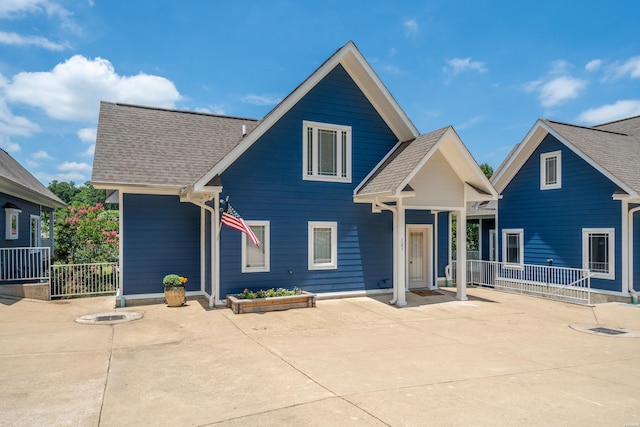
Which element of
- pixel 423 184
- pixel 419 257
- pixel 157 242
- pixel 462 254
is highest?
pixel 423 184

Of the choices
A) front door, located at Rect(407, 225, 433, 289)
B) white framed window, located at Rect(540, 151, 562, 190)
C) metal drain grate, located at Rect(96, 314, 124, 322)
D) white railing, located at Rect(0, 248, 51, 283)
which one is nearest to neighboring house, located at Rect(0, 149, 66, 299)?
white railing, located at Rect(0, 248, 51, 283)

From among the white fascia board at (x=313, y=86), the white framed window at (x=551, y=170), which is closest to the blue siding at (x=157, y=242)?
the white fascia board at (x=313, y=86)

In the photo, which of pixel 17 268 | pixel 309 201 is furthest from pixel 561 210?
pixel 17 268

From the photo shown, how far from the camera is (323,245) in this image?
43.1ft

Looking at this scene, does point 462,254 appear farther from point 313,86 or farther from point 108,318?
point 108,318

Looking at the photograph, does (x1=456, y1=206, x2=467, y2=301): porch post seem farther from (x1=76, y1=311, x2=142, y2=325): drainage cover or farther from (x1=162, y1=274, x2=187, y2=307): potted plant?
(x1=76, y1=311, x2=142, y2=325): drainage cover

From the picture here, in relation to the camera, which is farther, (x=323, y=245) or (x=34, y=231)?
(x=34, y=231)

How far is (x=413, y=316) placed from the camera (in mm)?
11211

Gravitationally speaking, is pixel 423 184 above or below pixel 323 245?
above

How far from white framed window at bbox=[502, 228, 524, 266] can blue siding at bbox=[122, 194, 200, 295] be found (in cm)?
1256

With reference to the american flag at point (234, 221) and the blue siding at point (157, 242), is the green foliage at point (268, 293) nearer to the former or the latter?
the american flag at point (234, 221)

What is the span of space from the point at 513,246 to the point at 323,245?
9488 mm

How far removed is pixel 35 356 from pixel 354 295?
846cm

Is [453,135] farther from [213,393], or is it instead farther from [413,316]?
[213,393]
